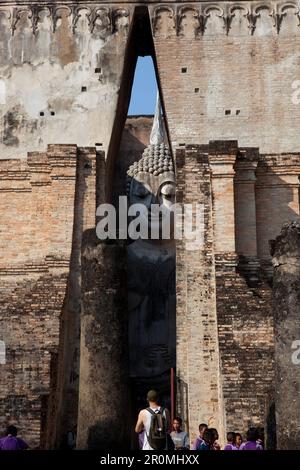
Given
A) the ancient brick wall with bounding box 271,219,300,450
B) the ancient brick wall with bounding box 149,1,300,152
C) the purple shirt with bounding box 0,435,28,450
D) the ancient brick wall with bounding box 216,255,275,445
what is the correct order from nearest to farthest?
the purple shirt with bounding box 0,435,28,450 → the ancient brick wall with bounding box 271,219,300,450 → the ancient brick wall with bounding box 216,255,275,445 → the ancient brick wall with bounding box 149,1,300,152

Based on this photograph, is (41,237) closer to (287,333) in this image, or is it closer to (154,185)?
(154,185)

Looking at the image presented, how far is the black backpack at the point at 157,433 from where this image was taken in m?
10.8

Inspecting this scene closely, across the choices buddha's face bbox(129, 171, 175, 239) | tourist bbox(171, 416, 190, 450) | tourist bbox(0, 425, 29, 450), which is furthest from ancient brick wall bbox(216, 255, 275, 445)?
tourist bbox(0, 425, 29, 450)

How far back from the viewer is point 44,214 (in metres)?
18.9

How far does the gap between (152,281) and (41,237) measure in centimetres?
241

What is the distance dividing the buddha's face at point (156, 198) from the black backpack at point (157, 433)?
9.31m

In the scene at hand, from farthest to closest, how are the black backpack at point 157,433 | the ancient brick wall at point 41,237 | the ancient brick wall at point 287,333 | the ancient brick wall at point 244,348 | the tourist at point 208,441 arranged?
1. the ancient brick wall at point 41,237
2. the ancient brick wall at point 244,348
3. the tourist at point 208,441
4. the ancient brick wall at point 287,333
5. the black backpack at point 157,433

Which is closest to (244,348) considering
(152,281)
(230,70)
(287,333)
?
(287,333)

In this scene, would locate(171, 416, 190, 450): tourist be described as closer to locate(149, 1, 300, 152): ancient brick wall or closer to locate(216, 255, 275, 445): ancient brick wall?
locate(216, 255, 275, 445): ancient brick wall

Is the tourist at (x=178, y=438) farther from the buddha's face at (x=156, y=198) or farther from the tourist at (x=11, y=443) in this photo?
the buddha's face at (x=156, y=198)

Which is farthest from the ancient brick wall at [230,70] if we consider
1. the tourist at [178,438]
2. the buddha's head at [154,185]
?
the tourist at [178,438]

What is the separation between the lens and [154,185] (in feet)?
67.3

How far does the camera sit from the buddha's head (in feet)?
65.9
